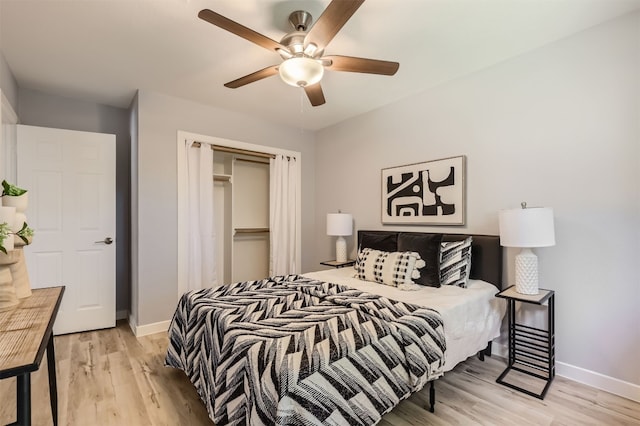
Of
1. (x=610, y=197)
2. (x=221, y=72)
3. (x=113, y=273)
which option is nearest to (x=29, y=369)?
(x=221, y=72)

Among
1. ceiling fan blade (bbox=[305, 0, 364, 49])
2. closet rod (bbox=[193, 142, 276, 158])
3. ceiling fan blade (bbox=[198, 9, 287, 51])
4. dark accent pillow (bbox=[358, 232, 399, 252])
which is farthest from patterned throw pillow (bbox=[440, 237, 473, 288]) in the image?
closet rod (bbox=[193, 142, 276, 158])

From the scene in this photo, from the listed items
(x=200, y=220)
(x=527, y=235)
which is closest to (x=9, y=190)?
(x=200, y=220)

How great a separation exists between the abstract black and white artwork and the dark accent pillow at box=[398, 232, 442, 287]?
39cm

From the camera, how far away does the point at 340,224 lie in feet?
12.8

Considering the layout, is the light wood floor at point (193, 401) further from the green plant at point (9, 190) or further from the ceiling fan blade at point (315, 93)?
the ceiling fan blade at point (315, 93)

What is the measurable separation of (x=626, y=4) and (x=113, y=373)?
14.8ft

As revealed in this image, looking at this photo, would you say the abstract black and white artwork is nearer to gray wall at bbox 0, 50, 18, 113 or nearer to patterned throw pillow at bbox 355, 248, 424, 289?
patterned throw pillow at bbox 355, 248, 424, 289

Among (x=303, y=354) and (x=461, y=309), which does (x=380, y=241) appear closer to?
(x=461, y=309)

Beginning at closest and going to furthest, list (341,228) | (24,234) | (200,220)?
(24,234)
(200,220)
(341,228)

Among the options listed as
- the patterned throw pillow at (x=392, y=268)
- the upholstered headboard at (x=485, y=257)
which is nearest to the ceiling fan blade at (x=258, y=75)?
the patterned throw pillow at (x=392, y=268)

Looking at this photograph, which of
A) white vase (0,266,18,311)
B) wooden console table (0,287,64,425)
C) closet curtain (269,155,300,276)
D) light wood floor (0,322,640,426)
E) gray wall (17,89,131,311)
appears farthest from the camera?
closet curtain (269,155,300,276)

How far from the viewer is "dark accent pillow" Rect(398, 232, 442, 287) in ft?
8.58

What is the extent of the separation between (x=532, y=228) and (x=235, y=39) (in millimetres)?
2576

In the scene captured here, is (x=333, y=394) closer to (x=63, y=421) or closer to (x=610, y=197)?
(x=63, y=421)
